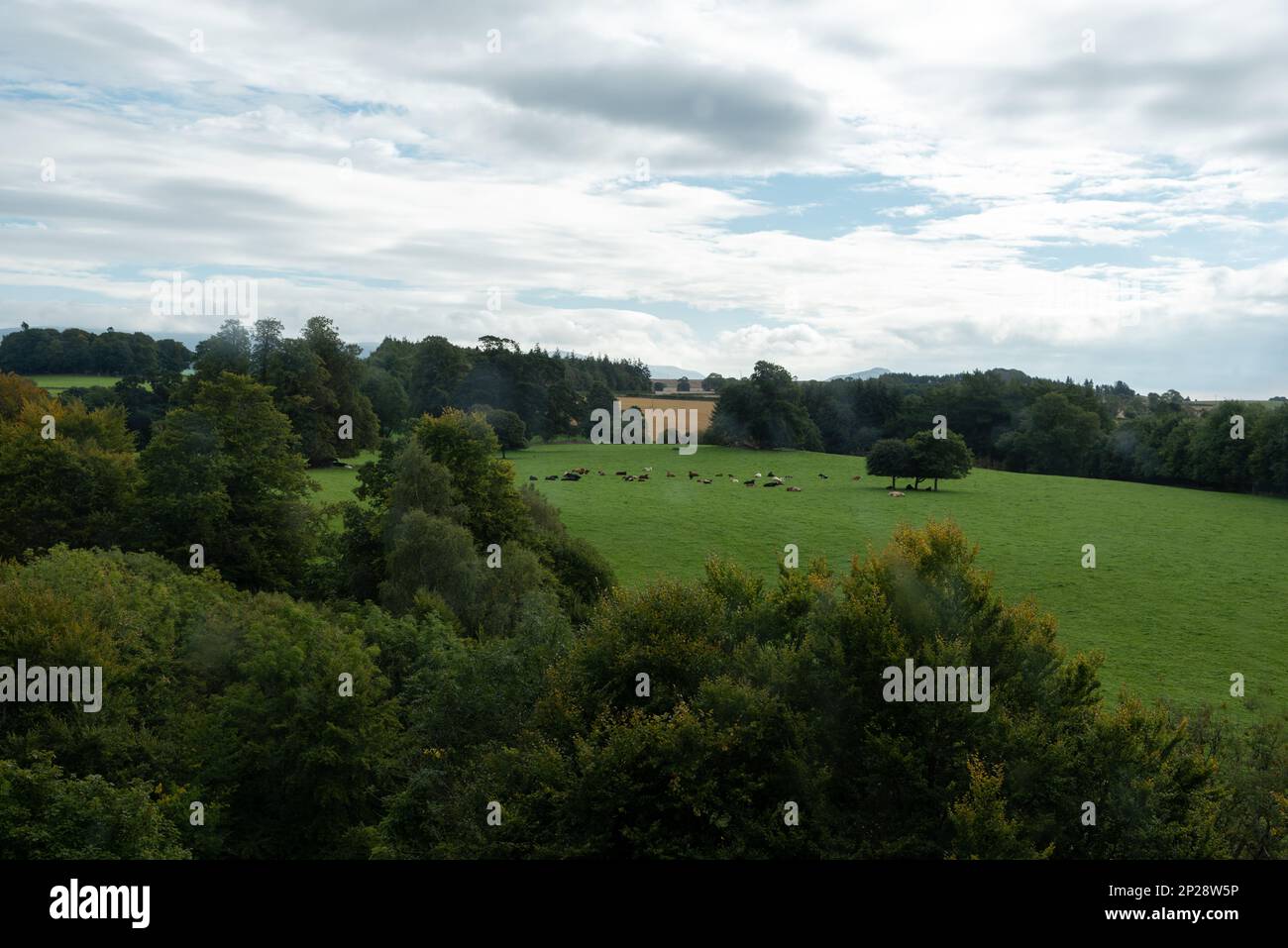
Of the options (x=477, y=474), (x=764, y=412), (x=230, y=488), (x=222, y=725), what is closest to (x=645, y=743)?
(x=222, y=725)

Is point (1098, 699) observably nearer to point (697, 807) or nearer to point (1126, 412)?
point (697, 807)

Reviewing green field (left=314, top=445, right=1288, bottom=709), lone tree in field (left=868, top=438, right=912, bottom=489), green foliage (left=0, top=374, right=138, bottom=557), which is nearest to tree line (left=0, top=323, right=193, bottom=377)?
green field (left=314, top=445, right=1288, bottom=709)

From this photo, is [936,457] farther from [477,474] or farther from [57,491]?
[57,491]

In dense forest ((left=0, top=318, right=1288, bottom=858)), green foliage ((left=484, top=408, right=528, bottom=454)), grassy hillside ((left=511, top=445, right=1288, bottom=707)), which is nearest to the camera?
dense forest ((left=0, top=318, right=1288, bottom=858))

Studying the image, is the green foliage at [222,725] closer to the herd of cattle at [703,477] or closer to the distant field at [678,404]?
the herd of cattle at [703,477]

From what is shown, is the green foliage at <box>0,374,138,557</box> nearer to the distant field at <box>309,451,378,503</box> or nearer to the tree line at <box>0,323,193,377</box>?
the distant field at <box>309,451,378,503</box>

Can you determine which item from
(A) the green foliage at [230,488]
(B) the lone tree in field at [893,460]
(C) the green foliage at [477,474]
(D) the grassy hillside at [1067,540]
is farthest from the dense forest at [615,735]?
(B) the lone tree in field at [893,460]
